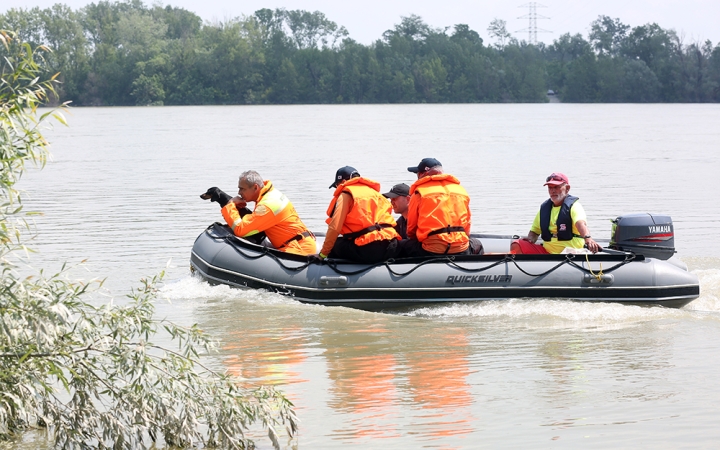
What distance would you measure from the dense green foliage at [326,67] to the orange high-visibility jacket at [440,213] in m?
65.4

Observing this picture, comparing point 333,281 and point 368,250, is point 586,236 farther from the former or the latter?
point 333,281

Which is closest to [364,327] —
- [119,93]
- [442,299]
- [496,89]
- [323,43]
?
[442,299]

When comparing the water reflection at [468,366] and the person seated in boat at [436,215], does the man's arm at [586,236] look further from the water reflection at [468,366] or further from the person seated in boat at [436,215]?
the person seated in boat at [436,215]

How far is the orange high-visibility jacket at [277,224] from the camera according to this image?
331 inches

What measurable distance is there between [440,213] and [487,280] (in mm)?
662

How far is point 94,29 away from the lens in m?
82.6

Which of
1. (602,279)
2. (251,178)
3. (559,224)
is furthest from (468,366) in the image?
(251,178)

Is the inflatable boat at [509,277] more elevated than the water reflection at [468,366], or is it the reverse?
the inflatable boat at [509,277]

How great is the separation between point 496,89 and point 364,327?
252 feet

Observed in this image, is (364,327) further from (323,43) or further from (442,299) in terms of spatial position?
A: (323,43)

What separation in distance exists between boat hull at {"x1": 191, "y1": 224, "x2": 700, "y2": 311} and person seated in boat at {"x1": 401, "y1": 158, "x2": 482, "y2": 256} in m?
0.14

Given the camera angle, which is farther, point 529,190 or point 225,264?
point 529,190

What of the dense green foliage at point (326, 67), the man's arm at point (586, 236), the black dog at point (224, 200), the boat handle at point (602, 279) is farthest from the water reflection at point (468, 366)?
the dense green foliage at point (326, 67)

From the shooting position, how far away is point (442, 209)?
305 inches
